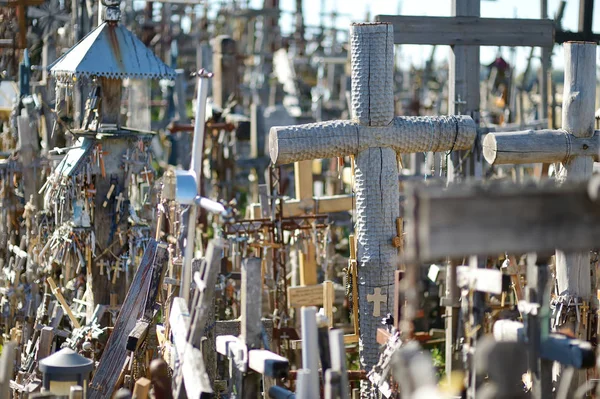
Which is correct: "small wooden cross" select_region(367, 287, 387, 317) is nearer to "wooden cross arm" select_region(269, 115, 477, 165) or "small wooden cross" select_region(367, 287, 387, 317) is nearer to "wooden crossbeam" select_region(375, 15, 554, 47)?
"wooden cross arm" select_region(269, 115, 477, 165)

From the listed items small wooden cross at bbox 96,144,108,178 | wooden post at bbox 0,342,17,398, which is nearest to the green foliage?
small wooden cross at bbox 96,144,108,178

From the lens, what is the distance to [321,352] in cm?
585

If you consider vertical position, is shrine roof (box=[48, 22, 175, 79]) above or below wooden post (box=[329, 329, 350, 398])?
above

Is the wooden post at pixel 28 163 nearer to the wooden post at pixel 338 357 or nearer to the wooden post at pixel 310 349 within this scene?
the wooden post at pixel 310 349

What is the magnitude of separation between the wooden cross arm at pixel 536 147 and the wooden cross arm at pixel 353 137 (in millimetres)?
323

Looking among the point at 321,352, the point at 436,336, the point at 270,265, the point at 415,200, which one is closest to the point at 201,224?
the point at 270,265

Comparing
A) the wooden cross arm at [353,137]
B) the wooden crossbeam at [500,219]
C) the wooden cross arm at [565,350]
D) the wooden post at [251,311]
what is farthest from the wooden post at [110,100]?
the wooden crossbeam at [500,219]

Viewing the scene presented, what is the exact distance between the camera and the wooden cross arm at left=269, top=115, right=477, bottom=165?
7.04 meters

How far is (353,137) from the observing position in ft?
23.4

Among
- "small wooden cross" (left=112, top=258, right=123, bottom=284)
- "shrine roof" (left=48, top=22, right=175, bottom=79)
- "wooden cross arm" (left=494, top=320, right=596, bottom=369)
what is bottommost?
"wooden cross arm" (left=494, top=320, right=596, bottom=369)

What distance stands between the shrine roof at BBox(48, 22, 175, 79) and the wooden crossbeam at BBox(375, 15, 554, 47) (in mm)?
1863

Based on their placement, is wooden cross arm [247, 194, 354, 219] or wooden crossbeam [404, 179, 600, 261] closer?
wooden crossbeam [404, 179, 600, 261]

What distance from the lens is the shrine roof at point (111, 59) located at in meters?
8.87

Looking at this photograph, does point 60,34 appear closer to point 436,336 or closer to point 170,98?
point 170,98
